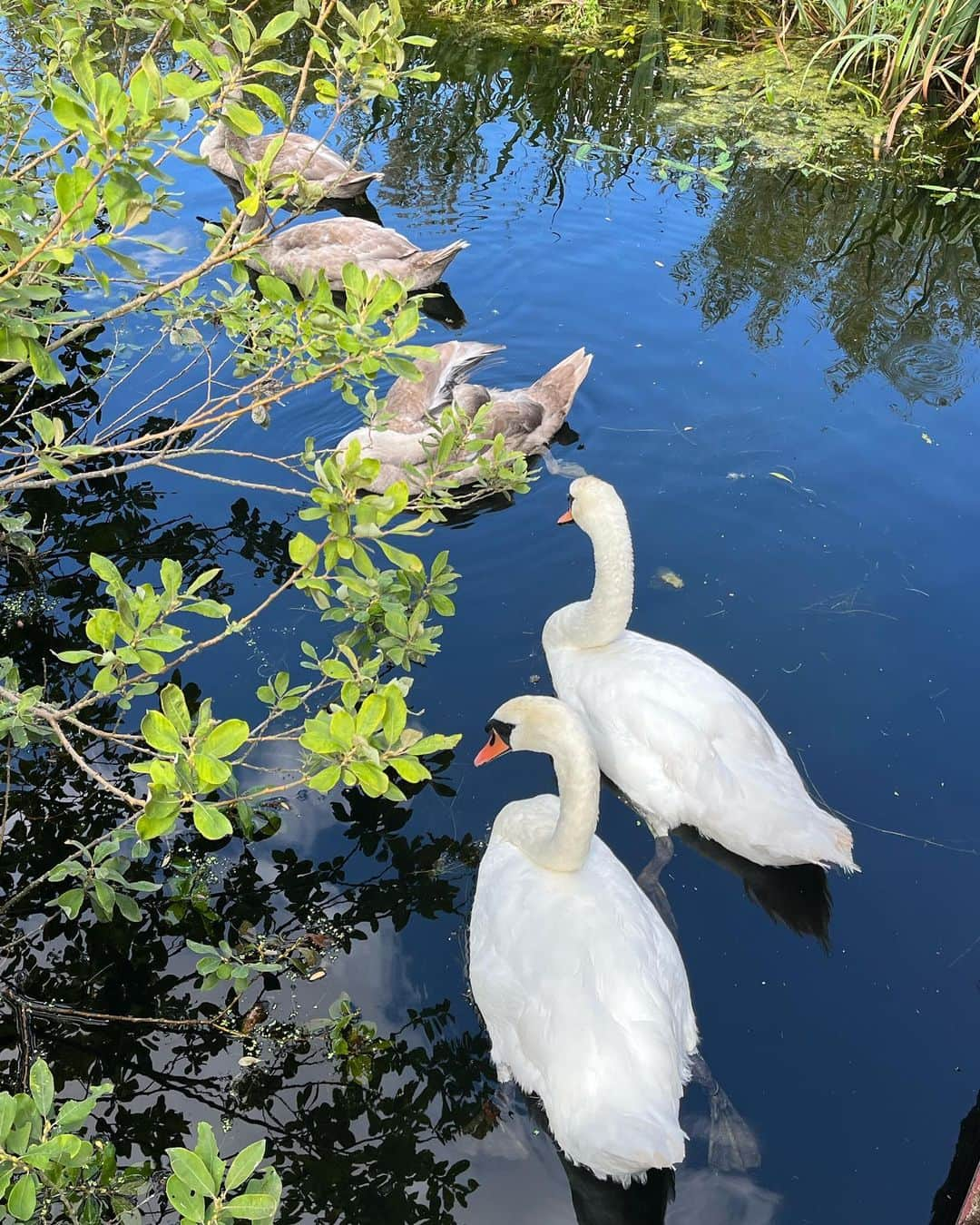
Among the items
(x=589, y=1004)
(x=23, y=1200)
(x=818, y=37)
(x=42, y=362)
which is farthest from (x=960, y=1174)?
(x=818, y=37)

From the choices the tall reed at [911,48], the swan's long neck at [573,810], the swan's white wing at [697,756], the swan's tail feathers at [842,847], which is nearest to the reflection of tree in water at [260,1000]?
the swan's long neck at [573,810]

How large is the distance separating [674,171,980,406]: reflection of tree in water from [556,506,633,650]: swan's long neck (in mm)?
3366

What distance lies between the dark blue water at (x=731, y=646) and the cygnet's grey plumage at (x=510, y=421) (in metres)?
0.31

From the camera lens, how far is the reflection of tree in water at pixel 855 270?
7.79 m

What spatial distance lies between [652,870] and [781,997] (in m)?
0.75

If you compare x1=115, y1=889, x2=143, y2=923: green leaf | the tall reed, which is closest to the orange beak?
x1=115, y1=889, x2=143, y2=923: green leaf

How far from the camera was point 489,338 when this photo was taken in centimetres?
810

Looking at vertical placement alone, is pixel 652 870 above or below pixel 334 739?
below

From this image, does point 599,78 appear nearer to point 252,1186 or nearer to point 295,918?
point 295,918

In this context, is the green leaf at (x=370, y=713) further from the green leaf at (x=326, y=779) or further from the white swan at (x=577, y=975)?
the white swan at (x=577, y=975)

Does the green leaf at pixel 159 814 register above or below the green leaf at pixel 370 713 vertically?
below

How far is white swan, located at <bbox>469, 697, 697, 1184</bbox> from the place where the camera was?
10.6ft

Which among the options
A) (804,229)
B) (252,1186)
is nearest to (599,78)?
(804,229)

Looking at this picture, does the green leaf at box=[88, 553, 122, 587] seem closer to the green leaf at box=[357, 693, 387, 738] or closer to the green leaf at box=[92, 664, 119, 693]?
the green leaf at box=[92, 664, 119, 693]
